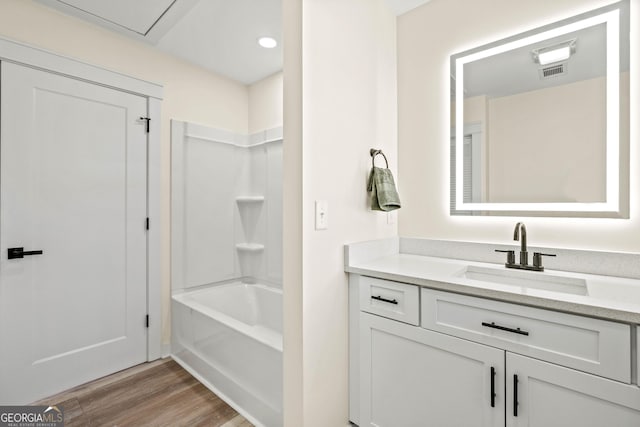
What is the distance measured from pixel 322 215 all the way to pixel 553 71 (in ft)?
4.37

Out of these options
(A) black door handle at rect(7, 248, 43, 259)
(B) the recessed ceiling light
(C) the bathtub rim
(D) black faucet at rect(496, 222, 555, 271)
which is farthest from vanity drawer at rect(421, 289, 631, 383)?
(A) black door handle at rect(7, 248, 43, 259)

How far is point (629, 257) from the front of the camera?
4.24 ft

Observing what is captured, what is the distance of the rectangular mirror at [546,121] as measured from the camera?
1.35 metres

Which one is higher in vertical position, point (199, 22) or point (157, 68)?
point (199, 22)

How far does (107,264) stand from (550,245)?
269cm

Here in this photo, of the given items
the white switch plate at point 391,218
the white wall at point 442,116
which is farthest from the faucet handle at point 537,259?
the white switch plate at point 391,218

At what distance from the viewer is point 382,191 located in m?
1.65

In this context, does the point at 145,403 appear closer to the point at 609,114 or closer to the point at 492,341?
the point at 492,341

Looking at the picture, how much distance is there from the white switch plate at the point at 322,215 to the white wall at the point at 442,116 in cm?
76

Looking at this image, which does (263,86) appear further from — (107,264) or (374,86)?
(107,264)

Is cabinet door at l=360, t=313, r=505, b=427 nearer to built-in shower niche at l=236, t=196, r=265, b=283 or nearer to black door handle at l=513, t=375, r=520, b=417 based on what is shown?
black door handle at l=513, t=375, r=520, b=417

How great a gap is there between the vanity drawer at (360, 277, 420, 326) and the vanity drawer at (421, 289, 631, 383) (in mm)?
43

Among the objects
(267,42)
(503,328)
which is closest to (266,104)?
(267,42)

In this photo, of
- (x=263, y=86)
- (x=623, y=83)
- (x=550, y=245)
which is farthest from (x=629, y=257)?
(x=263, y=86)
